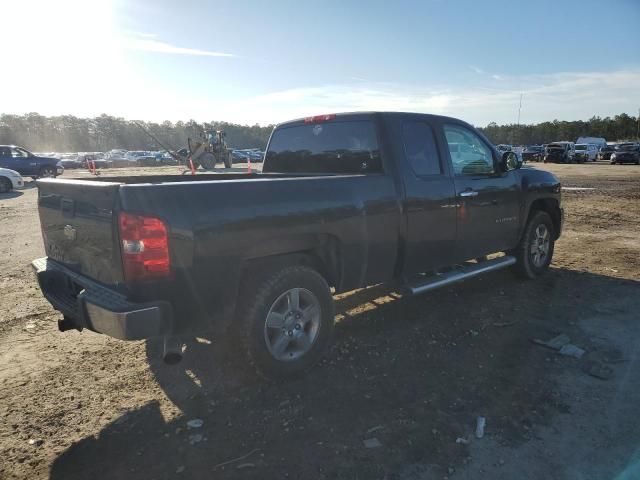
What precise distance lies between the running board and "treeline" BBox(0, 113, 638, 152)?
73.0 metres

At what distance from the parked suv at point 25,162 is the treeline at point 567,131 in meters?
64.9

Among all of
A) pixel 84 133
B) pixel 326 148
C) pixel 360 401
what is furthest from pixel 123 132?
pixel 360 401

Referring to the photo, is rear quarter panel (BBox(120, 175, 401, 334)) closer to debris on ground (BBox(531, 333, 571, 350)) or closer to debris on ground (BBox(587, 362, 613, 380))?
debris on ground (BBox(531, 333, 571, 350))

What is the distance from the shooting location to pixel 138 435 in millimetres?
2873

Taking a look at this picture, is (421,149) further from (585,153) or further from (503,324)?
(585,153)

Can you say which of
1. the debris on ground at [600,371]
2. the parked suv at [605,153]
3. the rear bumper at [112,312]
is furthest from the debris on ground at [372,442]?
the parked suv at [605,153]

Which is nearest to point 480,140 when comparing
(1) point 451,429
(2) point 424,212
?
(2) point 424,212

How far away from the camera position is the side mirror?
5223 mm

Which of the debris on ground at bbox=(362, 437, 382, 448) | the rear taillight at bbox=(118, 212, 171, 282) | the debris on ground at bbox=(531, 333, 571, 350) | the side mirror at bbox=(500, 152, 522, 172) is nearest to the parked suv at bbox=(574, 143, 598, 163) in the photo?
the side mirror at bbox=(500, 152, 522, 172)

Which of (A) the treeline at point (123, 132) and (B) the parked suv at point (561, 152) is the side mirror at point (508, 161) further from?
(A) the treeline at point (123, 132)

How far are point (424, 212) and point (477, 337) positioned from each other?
1284mm

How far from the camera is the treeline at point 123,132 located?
7481cm

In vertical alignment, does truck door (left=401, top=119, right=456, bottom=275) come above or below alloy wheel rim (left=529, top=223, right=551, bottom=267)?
above

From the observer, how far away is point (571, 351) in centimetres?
388
